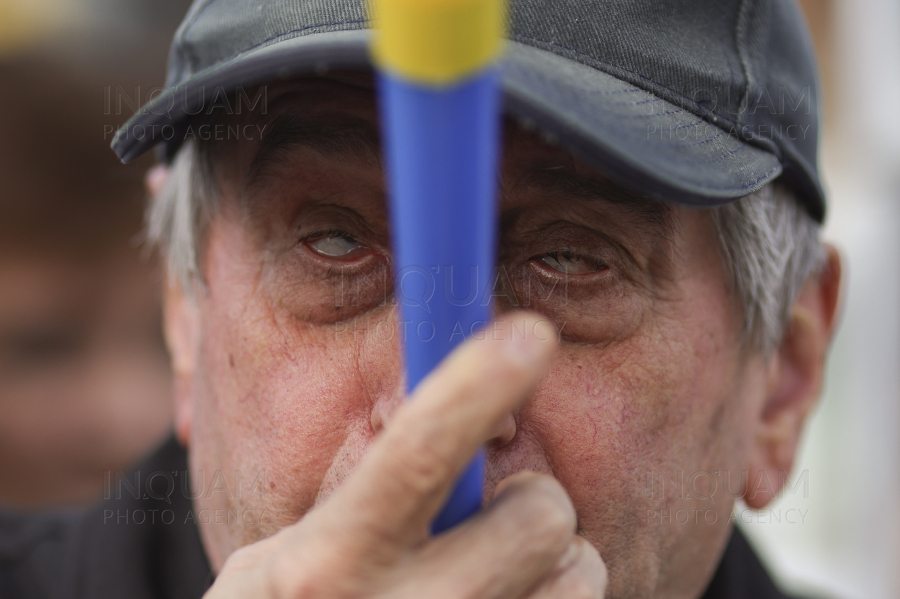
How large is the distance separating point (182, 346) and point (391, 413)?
719 mm

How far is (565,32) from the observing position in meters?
1.09

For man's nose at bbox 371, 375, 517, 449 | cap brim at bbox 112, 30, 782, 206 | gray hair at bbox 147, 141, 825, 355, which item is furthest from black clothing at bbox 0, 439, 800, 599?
cap brim at bbox 112, 30, 782, 206

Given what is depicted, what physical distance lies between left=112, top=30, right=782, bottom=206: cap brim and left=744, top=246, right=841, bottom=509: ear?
0.54 metres

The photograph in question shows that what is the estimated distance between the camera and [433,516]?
0.67m

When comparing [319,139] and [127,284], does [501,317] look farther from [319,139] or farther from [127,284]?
[127,284]

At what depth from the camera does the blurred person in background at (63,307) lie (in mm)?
3383

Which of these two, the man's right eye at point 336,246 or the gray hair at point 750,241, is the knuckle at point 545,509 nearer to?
the man's right eye at point 336,246

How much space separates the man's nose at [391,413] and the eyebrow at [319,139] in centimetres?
30

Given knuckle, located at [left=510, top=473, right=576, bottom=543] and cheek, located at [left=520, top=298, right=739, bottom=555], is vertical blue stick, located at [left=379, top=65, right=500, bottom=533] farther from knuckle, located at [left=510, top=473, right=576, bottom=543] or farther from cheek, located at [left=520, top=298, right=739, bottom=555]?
cheek, located at [left=520, top=298, right=739, bottom=555]

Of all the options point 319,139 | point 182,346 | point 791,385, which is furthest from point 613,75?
point 182,346

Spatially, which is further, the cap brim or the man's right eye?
the man's right eye

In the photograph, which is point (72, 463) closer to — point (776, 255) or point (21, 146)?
point (21, 146)

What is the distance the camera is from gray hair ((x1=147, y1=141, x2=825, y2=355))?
133 centimetres

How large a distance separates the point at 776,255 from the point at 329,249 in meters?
0.75
